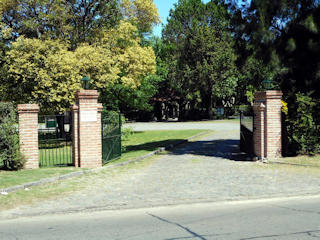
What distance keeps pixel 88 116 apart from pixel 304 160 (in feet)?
24.7

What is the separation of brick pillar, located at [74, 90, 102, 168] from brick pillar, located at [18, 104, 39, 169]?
1381 mm

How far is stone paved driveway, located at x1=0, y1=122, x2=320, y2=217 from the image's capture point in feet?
24.2

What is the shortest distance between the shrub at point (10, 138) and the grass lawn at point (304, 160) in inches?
343

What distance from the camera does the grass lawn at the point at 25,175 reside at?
909 centimetres

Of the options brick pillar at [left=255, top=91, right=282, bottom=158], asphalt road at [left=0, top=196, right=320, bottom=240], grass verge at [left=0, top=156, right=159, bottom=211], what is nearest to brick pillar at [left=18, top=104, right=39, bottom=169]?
grass verge at [left=0, top=156, right=159, bottom=211]

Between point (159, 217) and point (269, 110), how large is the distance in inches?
299

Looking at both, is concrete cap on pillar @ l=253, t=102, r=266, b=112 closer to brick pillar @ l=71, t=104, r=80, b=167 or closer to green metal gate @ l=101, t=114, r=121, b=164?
green metal gate @ l=101, t=114, r=121, b=164

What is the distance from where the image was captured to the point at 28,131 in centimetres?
1122

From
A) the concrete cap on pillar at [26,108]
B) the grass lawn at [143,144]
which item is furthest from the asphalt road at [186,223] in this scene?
the grass lawn at [143,144]

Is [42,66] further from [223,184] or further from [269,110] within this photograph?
[223,184]

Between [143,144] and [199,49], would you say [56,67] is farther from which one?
[199,49]

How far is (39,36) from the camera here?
21516mm

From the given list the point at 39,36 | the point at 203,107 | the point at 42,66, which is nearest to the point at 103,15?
the point at 39,36

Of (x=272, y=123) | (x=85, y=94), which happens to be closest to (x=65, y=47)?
(x=85, y=94)
